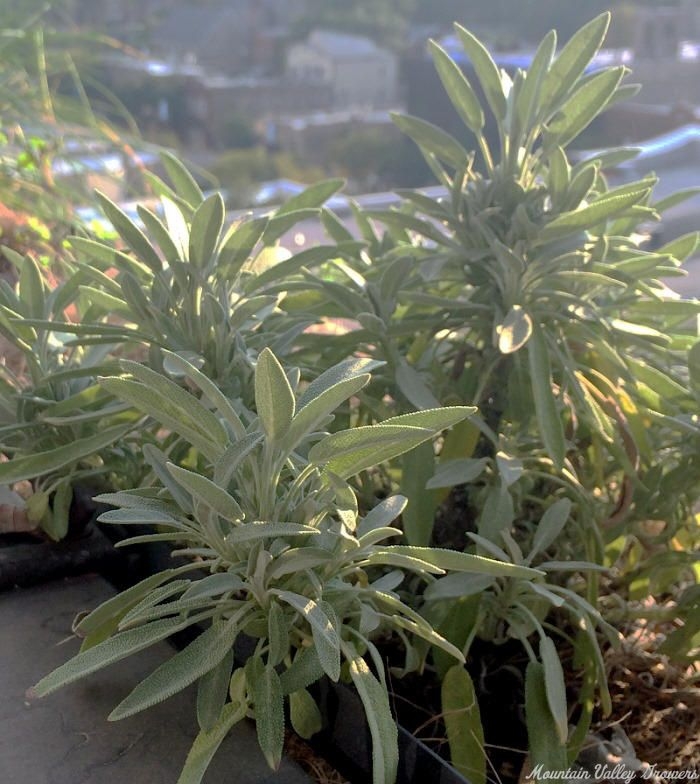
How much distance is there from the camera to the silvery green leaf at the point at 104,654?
39 cm

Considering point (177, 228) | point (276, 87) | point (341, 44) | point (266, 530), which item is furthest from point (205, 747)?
point (276, 87)

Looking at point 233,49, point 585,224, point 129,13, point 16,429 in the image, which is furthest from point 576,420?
point 233,49

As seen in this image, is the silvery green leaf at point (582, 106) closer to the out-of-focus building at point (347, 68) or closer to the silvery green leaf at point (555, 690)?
the silvery green leaf at point (555, 690)

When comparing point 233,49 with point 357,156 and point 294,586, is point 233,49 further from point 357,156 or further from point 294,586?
point 294,586

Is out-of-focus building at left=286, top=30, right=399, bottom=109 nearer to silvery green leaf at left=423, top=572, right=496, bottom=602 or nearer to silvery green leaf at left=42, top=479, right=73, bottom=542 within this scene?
silvery green leaf at left=42, top=479, right=73, bottom=542

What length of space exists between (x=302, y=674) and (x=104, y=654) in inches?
4.3

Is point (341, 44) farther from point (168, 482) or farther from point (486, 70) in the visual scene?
point (168, 482)

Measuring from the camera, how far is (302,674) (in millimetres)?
450

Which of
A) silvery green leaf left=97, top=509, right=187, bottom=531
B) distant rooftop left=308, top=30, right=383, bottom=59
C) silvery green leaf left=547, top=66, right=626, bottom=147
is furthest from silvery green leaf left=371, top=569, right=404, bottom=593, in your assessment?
distant rooftop left=308, top=30, right=383, bottom=59

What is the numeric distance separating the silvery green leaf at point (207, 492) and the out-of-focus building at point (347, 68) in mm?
6214

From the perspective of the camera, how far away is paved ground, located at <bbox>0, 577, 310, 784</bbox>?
474 millimetres

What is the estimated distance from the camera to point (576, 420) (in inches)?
27.1

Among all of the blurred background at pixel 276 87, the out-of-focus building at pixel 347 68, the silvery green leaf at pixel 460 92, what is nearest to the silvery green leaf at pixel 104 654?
the silvery green leaf at pixel 460 92

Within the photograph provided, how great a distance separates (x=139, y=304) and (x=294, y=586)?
23 centimetres
